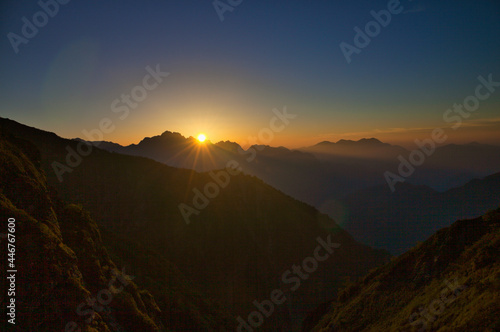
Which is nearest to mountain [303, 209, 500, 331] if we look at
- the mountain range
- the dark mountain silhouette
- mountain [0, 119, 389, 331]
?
the mountain range

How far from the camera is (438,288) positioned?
13.4 metres

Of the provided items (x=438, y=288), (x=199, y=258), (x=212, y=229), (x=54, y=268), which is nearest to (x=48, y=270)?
(x=54, y=268)

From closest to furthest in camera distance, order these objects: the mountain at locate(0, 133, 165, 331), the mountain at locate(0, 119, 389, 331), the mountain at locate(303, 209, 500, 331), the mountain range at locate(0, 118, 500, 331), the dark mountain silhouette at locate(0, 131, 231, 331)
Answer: the mountain at locate(303, 209, 500, 331) < the mountain at locate(0, 133, 165, 331) < the dark mountain silhouette at locate(0, 131, 231, 331) < the mountain range at locate(0, 118, 500, 331) < the mountain at locate(0, 119, 389, 331)

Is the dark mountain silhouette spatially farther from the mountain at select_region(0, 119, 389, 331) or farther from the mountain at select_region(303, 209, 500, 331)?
the mountain at select_region(0, 119, 389, 331)

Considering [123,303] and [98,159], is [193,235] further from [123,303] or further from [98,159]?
[123,303]

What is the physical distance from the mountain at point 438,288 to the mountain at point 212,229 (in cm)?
3303

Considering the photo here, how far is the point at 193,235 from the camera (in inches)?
2502

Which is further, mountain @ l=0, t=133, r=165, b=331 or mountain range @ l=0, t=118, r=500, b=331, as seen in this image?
mountain range @ l=0, t=118, r=500, b=331

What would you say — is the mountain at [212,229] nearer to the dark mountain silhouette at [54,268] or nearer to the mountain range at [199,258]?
the mountain range at [199,258]

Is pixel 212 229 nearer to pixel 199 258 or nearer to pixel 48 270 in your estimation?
pixel 199 258

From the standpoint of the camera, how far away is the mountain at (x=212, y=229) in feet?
181

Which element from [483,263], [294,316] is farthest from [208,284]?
[483,263]

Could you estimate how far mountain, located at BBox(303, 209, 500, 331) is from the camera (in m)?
9.09

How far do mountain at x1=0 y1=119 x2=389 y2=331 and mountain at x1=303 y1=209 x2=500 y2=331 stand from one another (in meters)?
33.0
